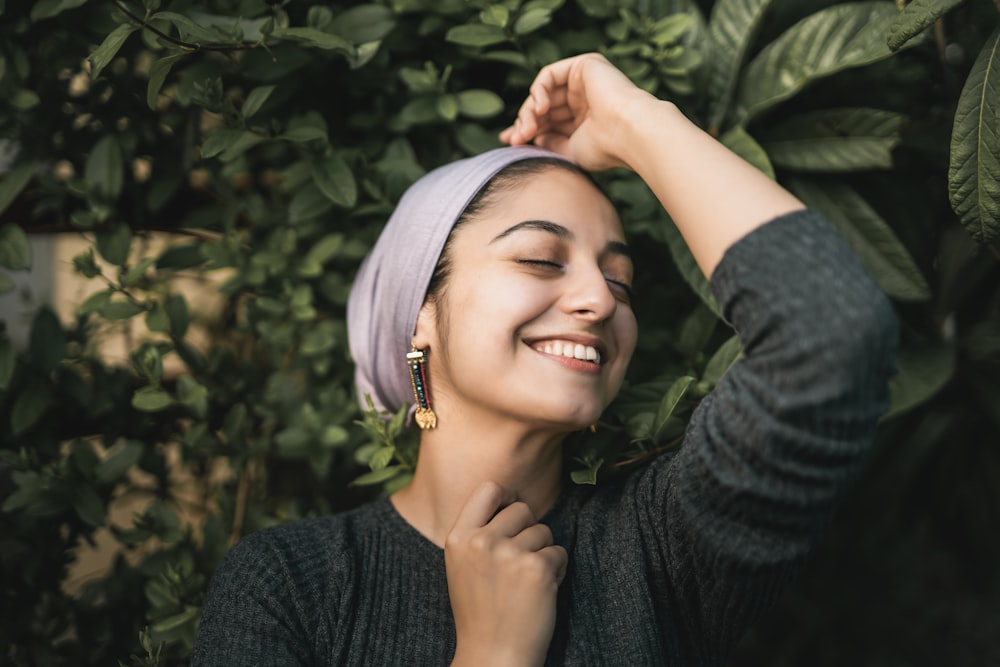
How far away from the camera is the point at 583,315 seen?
3.91ft

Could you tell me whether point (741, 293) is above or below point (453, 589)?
above

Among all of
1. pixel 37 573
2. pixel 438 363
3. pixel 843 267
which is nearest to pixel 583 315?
pixel 438 363

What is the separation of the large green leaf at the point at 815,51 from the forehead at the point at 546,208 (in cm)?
38

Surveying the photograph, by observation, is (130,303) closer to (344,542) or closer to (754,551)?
(344,542)

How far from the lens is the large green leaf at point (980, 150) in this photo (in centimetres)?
111

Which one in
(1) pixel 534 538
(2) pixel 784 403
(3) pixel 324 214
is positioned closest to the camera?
(2) pixel 784 403

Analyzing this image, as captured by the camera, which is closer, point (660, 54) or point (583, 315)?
point (583, 315)

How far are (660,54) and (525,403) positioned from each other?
2.29ft

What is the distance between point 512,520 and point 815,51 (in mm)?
959

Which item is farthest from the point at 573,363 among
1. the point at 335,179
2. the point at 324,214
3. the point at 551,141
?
the point at 324,214

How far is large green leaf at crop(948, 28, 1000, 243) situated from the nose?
19.7 inches

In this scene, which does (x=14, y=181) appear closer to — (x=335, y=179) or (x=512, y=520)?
(x=335, y=179)

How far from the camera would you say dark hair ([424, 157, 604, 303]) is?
128cm

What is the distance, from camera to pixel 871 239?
1423 mm
